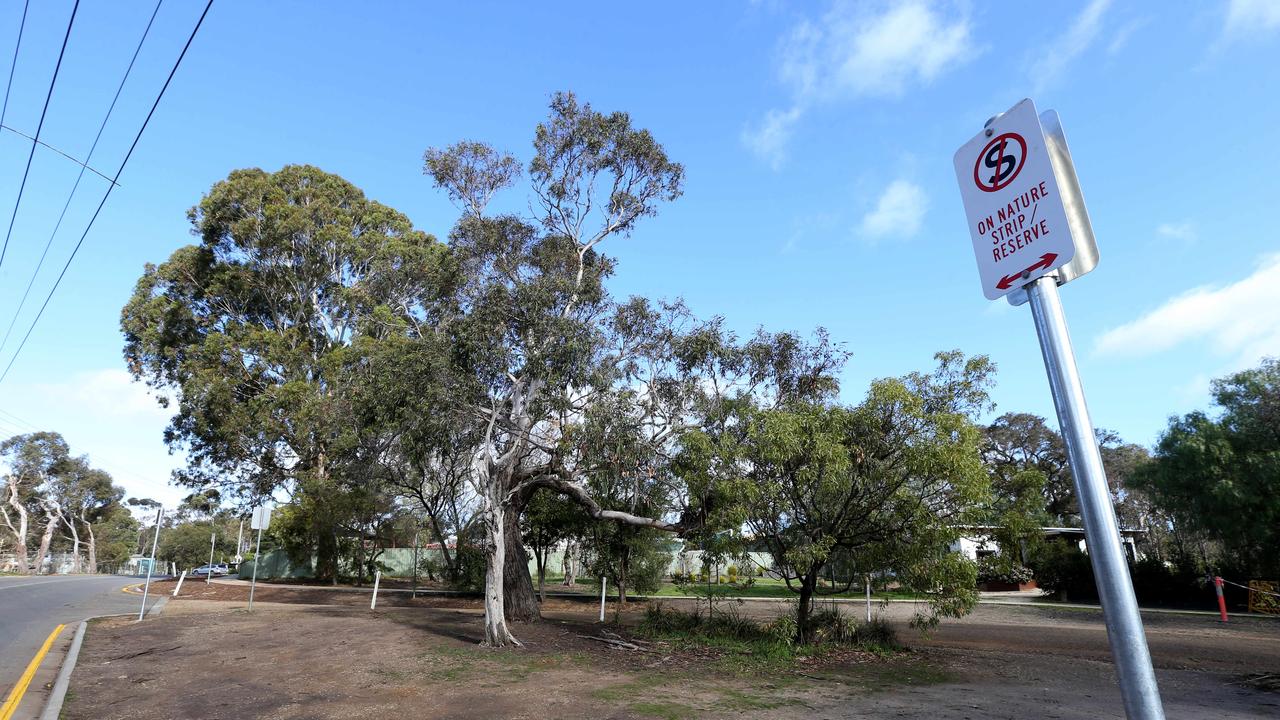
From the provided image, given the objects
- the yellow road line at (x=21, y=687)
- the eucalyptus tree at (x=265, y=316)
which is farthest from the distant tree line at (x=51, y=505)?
the yellow road line at (x=21, y=687)

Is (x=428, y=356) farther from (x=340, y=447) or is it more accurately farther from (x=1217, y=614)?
(x=1217, y=614)

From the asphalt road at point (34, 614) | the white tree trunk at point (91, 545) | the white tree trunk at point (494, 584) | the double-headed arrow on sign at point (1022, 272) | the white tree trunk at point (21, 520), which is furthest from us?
the white tree trunk at point (91, 545)

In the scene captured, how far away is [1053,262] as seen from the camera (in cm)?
187

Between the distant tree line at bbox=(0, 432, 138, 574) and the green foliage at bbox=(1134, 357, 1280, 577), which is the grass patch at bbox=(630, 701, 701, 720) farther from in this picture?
the distant tree line at bbox=(0, 432, 138, 574)

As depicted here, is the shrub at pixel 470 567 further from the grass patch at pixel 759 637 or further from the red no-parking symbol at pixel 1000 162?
the red no-parking symbol at pixel 1000 162

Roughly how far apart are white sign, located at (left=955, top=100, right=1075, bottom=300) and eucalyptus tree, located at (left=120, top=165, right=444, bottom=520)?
2574cm

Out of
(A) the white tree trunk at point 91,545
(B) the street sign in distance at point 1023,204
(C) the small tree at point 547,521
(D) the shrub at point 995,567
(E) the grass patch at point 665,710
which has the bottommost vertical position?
(E) the grass patch at point 665,710

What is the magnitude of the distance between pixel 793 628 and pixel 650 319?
741 cm

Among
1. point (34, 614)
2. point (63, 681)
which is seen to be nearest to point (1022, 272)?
point (63, 681)

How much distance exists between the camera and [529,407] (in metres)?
14.7

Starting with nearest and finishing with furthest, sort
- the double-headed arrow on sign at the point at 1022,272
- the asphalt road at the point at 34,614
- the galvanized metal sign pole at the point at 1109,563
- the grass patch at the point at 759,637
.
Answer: the galvanized metal sign pole at the point at 1109,563
the double-headed arrow on sign at the point at 1022,272
the asphalt road at the point at 34,614
the grass patch at the point at 759,637

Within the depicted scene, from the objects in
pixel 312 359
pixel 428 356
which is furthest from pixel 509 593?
pixel 312 359

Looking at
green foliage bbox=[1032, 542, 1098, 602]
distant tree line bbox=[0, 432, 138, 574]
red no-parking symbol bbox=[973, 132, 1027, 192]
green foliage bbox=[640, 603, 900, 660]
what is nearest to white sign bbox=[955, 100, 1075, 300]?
red no-parking symbol bbox=[973, 132, 1027, 192]

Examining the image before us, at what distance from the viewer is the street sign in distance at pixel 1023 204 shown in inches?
74.2
